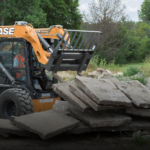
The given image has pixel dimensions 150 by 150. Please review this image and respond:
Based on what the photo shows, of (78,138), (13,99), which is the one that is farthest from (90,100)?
(13,99)

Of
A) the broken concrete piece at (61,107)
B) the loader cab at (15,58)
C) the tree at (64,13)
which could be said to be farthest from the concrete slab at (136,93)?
the tree at (64,13)

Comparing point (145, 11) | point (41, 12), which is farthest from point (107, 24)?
point (145, 11)

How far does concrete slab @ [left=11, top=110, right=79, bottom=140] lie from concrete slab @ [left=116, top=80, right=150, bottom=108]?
135cm

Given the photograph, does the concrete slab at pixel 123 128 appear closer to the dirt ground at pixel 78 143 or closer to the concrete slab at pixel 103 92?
the dirt ground at pixel 78 143

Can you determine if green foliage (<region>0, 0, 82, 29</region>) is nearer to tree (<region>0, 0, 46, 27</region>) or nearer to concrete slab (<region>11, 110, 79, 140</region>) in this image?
tree (<region>0, 0, 46, 27</region>)

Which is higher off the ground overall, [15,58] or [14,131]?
[15,58]

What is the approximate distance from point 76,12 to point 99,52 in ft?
31.4

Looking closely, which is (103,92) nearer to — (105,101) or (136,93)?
(105,101)

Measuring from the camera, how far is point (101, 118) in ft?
20.8

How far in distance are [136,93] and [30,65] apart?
280cm

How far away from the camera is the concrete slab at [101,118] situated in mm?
6159

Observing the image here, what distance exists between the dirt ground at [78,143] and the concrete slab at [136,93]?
76 cm

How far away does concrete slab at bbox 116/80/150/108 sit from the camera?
6.50m

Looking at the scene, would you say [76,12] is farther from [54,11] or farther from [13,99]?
[13,99]
